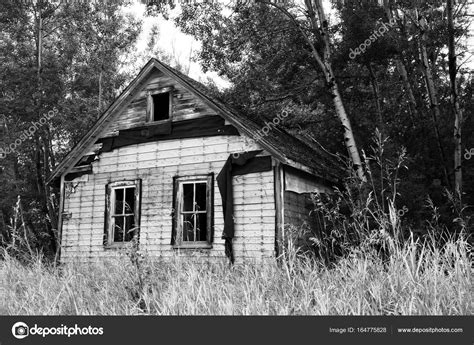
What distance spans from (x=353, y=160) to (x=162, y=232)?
5237 millimetres

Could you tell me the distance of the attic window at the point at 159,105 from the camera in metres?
12.7

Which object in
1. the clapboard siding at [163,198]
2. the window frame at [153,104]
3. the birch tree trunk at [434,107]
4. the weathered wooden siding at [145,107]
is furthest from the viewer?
the birch tree trunk at [434,107]

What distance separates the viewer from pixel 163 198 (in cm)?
1187

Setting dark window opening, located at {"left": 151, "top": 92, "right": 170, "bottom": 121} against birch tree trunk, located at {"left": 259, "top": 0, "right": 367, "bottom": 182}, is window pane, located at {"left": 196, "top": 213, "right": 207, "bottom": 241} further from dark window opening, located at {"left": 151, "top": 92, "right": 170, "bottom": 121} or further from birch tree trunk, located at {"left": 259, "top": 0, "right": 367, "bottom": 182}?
birch tree trunk, located at {"left": 259, "top": 0, "right": 367, "bottom": 182}

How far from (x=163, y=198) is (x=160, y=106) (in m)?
3.23

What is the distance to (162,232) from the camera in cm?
1170

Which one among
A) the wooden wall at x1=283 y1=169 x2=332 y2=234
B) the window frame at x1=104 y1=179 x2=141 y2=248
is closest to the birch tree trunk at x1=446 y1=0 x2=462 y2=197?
the wooden wall at x1=283 y1=169 x2=332 y2=234

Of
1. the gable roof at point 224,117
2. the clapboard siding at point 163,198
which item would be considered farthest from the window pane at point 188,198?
the gable roof at point 224,117

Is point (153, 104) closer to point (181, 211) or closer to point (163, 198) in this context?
point (163, 198)

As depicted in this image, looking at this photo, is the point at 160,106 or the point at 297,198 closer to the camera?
the point at 297,198

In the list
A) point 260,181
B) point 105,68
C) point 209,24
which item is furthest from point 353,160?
point 105,68

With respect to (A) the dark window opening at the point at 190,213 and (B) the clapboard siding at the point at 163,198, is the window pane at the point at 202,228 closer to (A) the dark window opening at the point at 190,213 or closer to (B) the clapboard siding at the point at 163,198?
(A) the dark window opening at the point at 190,213

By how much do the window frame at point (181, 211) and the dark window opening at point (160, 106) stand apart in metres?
2.20

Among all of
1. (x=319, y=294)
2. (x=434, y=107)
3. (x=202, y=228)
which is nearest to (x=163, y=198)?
(x=202, y=228)
